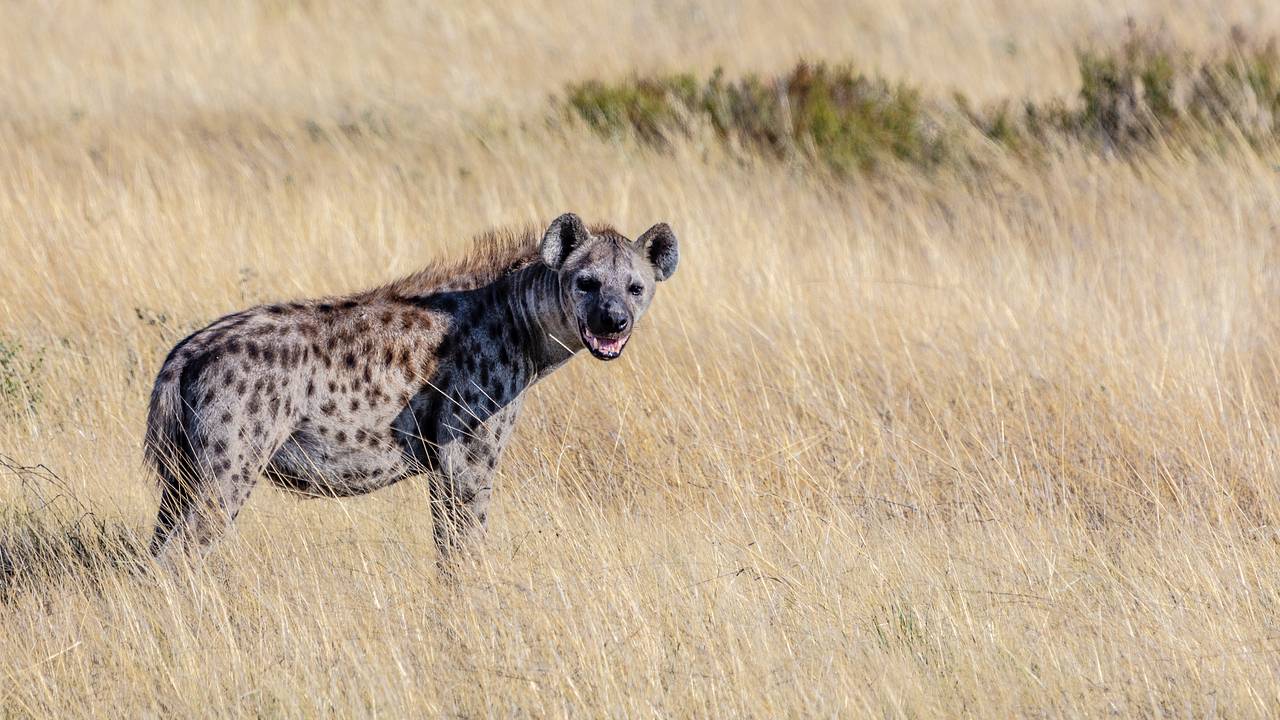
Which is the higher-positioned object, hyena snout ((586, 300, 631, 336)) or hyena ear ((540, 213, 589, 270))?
hyena ear ((540, 213, 589, 270))

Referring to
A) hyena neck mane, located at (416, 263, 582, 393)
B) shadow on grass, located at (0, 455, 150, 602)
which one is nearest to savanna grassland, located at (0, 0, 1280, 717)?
shadow on grass, located at (0, 455, 150, 602)

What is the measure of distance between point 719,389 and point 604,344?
202 cm

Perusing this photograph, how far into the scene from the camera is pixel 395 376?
595 centimetres

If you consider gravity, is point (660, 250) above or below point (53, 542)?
above

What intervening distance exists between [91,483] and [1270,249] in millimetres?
7133

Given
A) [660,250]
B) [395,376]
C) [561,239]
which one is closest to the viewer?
[395,376]

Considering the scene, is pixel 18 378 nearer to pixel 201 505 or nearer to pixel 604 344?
pixel 201 505

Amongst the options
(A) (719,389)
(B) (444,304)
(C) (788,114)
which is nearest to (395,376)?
(B) (444,304)

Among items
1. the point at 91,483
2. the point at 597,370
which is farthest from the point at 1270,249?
the point at 91,483

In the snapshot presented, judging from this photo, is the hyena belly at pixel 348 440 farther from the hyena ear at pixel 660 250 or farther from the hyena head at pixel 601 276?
the hyena ear at pixel 660 250

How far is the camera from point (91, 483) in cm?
664

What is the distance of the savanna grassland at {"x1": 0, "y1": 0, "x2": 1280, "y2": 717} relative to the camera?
516 centimetres

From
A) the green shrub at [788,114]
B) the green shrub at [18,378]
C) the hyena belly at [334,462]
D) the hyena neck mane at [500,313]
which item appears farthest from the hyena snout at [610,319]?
the green shrub at [788,114]

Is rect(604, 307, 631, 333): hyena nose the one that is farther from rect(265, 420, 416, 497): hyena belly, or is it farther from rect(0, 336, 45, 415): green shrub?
rect(0, 336, 45, 415): green shrub
